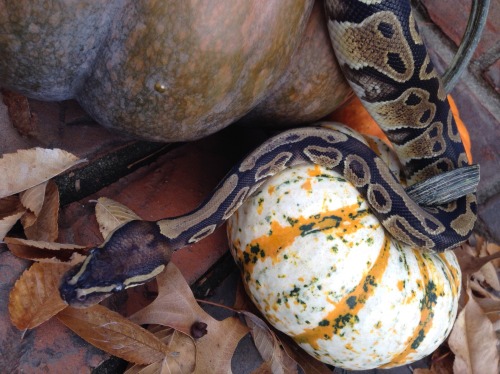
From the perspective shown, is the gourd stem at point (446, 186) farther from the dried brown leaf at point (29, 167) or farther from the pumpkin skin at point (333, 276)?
the dried brown leaf at point (29, 167)

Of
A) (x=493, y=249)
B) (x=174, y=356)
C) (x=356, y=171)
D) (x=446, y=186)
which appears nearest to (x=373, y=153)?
(x=356, y=171)

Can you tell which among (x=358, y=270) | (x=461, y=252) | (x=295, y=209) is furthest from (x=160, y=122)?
(x=461, y=252)

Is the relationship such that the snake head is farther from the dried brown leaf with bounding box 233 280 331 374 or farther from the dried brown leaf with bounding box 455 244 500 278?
the dried brown leaf with bounding box 455 244 500 278

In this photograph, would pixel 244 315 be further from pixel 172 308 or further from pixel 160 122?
pixel 160 122

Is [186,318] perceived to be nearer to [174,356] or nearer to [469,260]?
[174,356]

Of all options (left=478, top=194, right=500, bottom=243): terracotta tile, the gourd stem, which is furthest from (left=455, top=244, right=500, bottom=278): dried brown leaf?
the gourd stem
